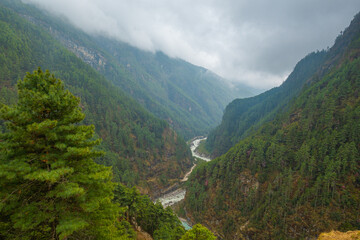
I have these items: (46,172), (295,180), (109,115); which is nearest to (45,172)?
(46,172)

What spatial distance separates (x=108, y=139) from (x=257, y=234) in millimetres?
101705

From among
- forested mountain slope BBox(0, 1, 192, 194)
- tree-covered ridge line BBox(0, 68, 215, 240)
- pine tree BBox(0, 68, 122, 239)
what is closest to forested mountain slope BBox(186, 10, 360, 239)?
forested mountain slope BBox(0, 1, 192, 194)

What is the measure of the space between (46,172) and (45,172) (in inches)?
1.8

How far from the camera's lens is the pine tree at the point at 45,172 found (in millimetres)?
9531

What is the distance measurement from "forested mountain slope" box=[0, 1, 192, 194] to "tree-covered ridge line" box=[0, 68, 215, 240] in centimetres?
8722

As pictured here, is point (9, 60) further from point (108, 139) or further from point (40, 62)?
point (108, 139)

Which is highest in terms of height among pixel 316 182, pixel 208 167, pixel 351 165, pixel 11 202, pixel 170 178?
pixel 351 165

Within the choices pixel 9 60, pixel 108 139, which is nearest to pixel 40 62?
pixel 9 60

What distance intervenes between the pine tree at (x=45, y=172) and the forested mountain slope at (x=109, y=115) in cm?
8726

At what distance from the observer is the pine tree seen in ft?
31.3

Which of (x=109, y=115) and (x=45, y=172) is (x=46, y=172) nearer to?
(x=45, y=172)

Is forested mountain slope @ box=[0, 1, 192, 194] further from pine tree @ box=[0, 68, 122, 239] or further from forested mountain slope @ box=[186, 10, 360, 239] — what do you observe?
pine tree @ box=[0, 68, 122, 239]

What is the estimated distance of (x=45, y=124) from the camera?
988 cm

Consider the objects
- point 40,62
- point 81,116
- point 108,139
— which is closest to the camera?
point 81,116
